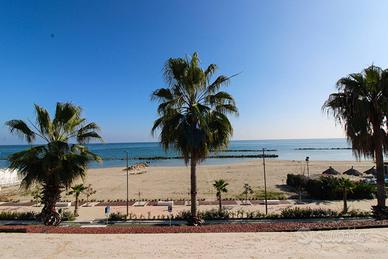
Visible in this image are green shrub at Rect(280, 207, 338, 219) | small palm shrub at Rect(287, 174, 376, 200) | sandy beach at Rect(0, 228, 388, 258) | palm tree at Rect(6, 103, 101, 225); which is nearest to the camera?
sandy beach at Rect(0, 228, 388, 258)

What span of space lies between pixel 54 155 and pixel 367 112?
15.4 meters

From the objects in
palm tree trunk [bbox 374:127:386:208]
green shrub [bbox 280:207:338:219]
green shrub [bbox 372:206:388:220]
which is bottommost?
green shrub [bbox 280:207:338:219]

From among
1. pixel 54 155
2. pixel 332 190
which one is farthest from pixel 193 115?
pixel 332 190

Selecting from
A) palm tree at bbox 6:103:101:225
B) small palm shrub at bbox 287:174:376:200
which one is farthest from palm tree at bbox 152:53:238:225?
small palm shrub at bbox 287:174:376:200

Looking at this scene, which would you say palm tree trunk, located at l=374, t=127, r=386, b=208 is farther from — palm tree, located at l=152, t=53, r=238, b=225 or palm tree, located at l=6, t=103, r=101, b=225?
palm tree, located at l=6, t=103, r=101, b=225

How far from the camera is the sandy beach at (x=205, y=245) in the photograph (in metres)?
8.45

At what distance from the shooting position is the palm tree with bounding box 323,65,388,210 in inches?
625

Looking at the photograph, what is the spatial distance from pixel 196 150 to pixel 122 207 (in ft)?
44.7

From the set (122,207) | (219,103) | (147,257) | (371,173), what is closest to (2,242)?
(147,257)

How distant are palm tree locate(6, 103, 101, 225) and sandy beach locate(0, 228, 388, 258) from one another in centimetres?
495

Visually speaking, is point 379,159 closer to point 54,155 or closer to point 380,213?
point 380,213

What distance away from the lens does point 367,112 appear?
625 inches

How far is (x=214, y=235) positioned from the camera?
10.7 m

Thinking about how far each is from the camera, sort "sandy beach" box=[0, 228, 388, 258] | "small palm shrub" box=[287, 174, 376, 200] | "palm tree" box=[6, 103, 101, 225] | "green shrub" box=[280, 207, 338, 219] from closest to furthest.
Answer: "sandy beach" box=[0, 228, 388, 258]
"palm tree" box=[6, 103, 101, 225]
"green shrub" box=[280, 207, 338, 219]
"small palm shrub" box=[287, 174, 376, 200]
